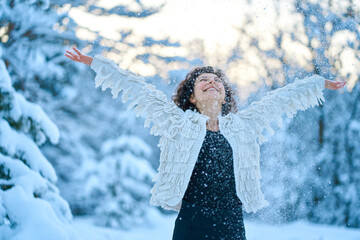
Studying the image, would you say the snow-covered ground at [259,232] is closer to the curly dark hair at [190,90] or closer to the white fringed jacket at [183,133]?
the curly dark hair at [190,90]

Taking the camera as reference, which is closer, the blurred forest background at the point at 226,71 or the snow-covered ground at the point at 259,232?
the snow-covered ground at the point at 259,232

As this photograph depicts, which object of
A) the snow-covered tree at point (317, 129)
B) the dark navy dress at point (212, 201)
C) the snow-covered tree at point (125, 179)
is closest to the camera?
the dark navy dress at point (212, 201)

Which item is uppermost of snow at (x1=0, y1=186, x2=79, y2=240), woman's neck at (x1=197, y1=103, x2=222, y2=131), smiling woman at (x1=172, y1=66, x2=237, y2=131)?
smiling woman at (x1=172, y1=66, x2=237, y2=131)

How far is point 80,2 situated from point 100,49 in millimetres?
722

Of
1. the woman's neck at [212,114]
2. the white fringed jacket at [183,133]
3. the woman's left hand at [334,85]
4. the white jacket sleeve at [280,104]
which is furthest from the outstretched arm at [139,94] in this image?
the woman's left hand at [334,85]

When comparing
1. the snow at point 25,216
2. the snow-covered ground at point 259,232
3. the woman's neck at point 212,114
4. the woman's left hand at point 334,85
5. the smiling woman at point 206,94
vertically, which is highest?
the woman's left hand at point 334,85

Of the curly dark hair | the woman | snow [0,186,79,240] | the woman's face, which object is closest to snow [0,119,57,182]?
snow [0,186,79,240]

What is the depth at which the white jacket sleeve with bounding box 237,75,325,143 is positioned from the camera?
5.46 ft

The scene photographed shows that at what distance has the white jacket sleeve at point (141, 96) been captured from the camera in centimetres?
156

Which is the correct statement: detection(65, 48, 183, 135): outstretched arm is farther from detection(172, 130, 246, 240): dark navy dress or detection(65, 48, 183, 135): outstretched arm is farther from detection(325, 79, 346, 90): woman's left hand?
detection(325, 79, 346, 90): woman's left hand

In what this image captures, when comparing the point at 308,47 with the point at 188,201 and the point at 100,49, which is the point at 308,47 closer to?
the point at 100,49

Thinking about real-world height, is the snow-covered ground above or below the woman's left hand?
below

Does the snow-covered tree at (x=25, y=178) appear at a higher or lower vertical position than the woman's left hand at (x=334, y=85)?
lower

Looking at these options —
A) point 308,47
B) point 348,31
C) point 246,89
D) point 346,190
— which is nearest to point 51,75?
point 246,89
